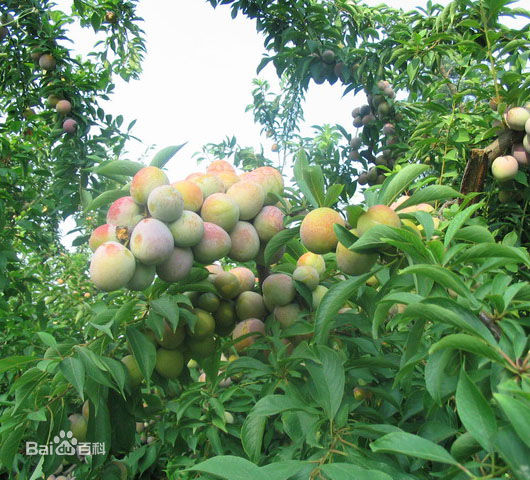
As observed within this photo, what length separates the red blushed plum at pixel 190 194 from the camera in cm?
104

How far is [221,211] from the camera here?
3.37 feet

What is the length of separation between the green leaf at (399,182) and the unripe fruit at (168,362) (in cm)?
63

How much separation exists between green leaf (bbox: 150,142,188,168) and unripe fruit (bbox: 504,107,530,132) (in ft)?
4.48

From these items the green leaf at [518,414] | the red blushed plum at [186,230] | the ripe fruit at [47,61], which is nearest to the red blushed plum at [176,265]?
the red blushed plum at [186,230]

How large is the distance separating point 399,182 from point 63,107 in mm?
2727

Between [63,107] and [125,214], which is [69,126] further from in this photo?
[125,214]

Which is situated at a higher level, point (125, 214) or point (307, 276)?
point (125, 214)

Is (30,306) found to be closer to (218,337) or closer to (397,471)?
(218,337)

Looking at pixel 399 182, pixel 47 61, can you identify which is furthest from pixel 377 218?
pixel 47 61

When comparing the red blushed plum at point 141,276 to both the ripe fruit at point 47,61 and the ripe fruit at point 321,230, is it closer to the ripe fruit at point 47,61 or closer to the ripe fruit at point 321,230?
the ripe fruit at point 321,230

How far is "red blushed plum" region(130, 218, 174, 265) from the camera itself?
90 centimetres

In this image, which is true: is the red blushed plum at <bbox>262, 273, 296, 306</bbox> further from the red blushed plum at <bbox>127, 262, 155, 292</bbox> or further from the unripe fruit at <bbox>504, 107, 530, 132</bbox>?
the unripe fruit at <bbox>504, 107, 530, 132</bbox>

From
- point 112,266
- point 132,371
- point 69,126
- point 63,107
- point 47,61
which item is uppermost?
point 47,61

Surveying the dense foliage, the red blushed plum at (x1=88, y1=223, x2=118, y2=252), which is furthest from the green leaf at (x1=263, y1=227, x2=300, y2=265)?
the red blushed plum at (x1=88, y1=223, x2=118, y2=252)
